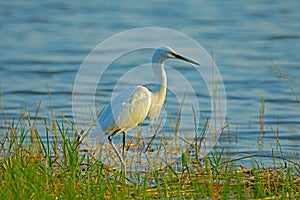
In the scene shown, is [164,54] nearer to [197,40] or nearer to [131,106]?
[131,106]

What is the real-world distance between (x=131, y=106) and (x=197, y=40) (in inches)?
288

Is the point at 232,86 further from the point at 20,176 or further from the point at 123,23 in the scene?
A: the point at 20,176

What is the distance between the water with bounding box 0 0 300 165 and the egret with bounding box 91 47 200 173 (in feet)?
3.30

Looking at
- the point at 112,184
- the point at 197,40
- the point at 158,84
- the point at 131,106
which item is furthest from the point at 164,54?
the point at 197,40

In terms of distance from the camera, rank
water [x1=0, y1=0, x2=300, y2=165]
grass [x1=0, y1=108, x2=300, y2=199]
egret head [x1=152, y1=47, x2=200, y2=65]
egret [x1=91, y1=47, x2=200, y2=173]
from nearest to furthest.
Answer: grass [x1=0, y1=108, x2=300, y2=199], egret [x1=91, y1=47, x2=200, y2=173], egret head [x1=152, y1=47, x2=200, y2=65], water [x1=0, y1=0, x2=300, y2=165]

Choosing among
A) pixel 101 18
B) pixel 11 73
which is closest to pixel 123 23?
pixel 101 18

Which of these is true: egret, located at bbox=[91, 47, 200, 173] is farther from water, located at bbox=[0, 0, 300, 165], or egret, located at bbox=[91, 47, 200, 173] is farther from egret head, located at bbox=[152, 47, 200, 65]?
water, located at bbox=[0, 0, 300, 165]

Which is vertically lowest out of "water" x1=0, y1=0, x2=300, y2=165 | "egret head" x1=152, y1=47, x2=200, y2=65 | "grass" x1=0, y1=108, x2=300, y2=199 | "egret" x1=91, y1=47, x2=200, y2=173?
"grass" x1=0, y1=108, x2=300, y2=199

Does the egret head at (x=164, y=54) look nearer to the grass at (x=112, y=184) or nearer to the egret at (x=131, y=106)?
the egret at (x=131, y=106)

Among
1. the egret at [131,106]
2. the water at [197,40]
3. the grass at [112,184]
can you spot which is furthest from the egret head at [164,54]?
the grass at [112,184]

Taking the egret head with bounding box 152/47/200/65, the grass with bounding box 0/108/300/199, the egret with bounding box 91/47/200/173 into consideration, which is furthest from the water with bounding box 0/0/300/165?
the grass with bounding box 0/108/300/199

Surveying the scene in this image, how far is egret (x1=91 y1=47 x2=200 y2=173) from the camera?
7.34 metres

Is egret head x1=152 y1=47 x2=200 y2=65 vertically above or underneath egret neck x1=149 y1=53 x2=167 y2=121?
above

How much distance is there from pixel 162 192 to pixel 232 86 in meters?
6.92
